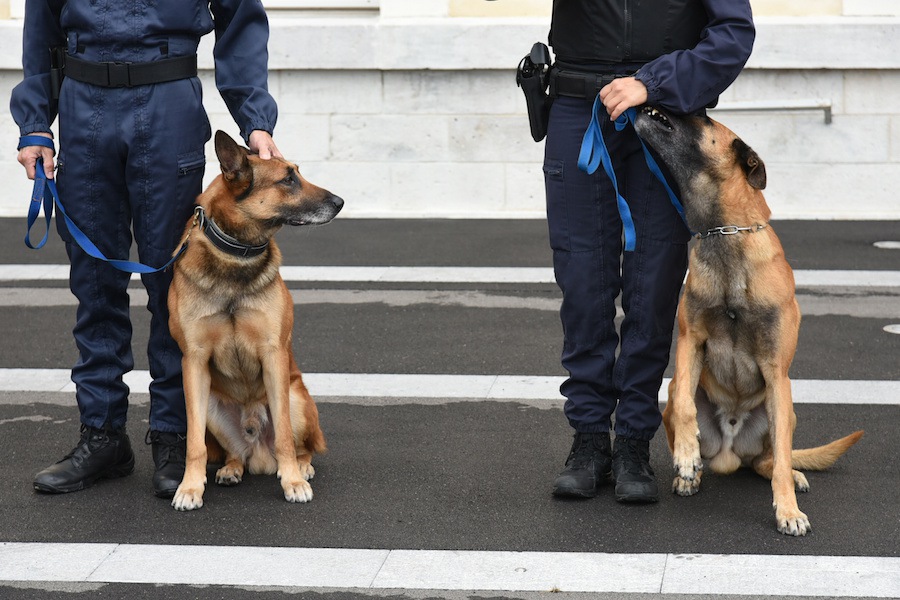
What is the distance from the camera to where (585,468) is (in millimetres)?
4422

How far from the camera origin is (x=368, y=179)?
11219 millimetres

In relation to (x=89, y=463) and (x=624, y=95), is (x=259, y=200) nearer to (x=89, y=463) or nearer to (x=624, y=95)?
(x=89, y=463)

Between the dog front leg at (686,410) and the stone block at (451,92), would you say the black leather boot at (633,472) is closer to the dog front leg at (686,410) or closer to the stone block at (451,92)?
the dog front leg at (686,410)

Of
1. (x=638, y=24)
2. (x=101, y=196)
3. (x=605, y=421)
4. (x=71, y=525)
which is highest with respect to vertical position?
(x=638, y=24)

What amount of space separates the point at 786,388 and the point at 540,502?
95 cm

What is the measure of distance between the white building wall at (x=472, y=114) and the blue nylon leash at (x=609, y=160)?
676 cm

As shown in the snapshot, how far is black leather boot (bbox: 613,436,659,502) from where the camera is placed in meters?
4.28

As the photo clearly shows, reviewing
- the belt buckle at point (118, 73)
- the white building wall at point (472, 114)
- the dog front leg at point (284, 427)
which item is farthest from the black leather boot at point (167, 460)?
the white building wall at point (472, 114)

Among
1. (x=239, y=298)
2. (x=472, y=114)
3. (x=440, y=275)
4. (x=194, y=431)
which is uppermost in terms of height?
(x=472, y=114)

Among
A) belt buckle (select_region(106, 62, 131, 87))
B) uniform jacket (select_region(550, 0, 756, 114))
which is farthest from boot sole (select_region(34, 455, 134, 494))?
uniform jacket (select_region(550, 0, 756, 114))

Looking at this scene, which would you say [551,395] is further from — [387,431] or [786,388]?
[786,388]

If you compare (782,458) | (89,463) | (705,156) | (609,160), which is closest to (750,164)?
(705,156)

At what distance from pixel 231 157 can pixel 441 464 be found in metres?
1.46

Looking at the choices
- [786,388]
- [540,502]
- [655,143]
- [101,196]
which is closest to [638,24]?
[655,143]
